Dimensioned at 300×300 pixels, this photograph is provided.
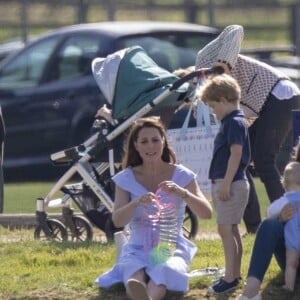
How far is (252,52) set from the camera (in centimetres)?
1869

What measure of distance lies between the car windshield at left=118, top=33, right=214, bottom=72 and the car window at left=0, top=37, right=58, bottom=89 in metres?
1.10

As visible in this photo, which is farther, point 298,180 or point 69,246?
point 69,246

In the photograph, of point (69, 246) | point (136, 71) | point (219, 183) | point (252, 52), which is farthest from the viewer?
point (252, 52)

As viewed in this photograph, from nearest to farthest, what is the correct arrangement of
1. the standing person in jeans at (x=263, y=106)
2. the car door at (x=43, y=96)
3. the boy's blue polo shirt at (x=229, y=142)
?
the boy's blue polo shirt at (x=229, y=142), the standing person in jeans at (x=263, y=106), the car door at (x=43, y=96)

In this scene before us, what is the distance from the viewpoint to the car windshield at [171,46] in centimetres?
1448

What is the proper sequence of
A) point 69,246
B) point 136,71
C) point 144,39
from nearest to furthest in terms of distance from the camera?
point 69,246 < point 136,71 < point 144,39

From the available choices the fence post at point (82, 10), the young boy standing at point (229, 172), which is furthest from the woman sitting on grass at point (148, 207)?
the fence post at point (82, 10)

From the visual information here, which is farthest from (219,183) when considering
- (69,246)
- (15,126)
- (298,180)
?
(15,126)

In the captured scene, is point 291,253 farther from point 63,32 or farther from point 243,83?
point 63,32

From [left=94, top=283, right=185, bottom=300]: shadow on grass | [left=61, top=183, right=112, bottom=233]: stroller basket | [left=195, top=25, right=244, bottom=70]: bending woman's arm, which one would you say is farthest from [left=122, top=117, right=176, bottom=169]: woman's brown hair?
[left=61, top=183, right=112, bottom=233]: stroller basket

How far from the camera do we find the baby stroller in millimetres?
10023

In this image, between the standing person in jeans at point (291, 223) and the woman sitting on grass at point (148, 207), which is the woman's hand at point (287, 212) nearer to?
the standing person in jeans at point (291, 223)

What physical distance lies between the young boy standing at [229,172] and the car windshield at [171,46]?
6588 millimetres

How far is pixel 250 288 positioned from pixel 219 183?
0.77 metres
